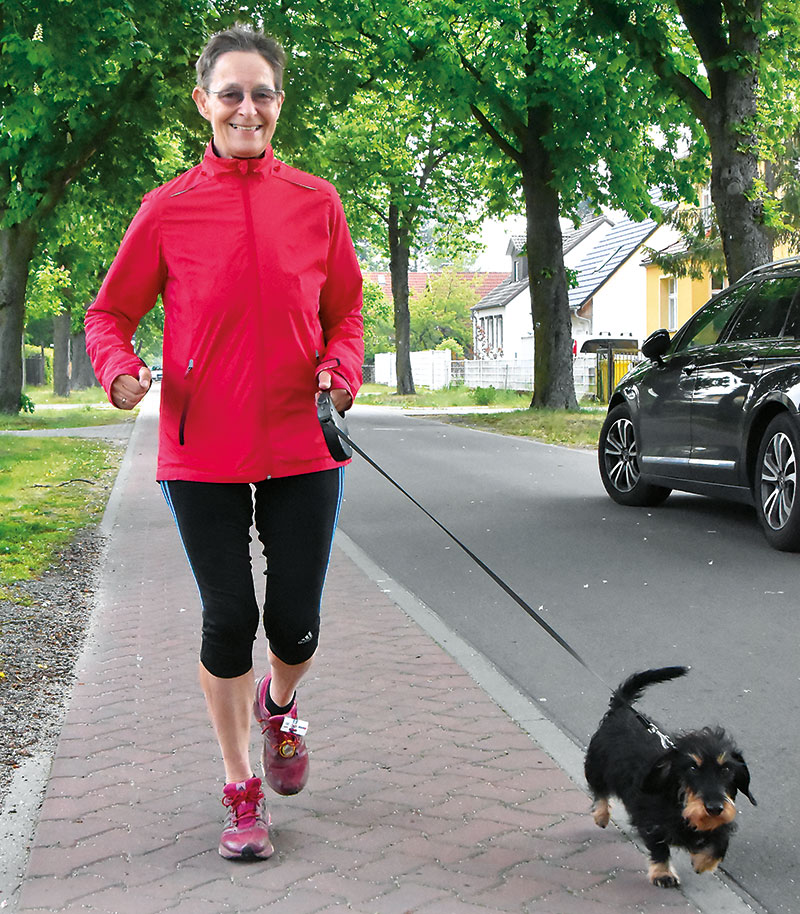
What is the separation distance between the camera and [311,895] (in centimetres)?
342

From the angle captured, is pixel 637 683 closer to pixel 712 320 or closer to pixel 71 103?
pixel 712 320

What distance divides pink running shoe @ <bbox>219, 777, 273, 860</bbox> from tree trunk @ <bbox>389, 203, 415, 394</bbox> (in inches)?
1629

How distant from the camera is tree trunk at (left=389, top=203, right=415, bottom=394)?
45062mm

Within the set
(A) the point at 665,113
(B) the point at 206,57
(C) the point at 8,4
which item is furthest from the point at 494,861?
(A) the point at 665,113

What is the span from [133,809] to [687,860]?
1689mm

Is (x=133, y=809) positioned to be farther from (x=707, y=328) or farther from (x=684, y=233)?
(x=684, y=233)

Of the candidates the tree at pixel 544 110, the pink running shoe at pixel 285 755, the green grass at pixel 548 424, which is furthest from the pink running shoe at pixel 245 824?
the tree at pixel 544 110

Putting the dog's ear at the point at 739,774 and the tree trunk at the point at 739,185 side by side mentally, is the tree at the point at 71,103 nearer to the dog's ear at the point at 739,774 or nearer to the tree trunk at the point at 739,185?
the tree trunk at the point at 739,185

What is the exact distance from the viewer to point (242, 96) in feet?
12.3

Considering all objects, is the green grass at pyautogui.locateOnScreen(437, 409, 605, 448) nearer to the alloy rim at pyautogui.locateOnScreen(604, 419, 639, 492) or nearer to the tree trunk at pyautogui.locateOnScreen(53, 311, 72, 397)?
the alloy rim at pyautogui.locateOnScreen(604, 419, 639, 492)

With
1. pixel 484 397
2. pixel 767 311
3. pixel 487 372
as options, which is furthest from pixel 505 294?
pixel 767 311

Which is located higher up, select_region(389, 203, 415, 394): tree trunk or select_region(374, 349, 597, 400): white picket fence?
select_region(389, 203, 415, 394): tree trunk

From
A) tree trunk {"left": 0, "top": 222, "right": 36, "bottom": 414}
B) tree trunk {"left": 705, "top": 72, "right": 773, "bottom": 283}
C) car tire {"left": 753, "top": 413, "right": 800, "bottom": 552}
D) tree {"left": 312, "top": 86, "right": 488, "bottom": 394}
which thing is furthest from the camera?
tree {"left": 312, "top": 86, "right": 488, "bottom": 394}

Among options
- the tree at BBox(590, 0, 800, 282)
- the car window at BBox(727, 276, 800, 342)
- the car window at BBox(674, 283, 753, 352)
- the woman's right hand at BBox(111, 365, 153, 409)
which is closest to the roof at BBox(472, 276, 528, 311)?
the tree at BBox(590, 0, 800, 282)
